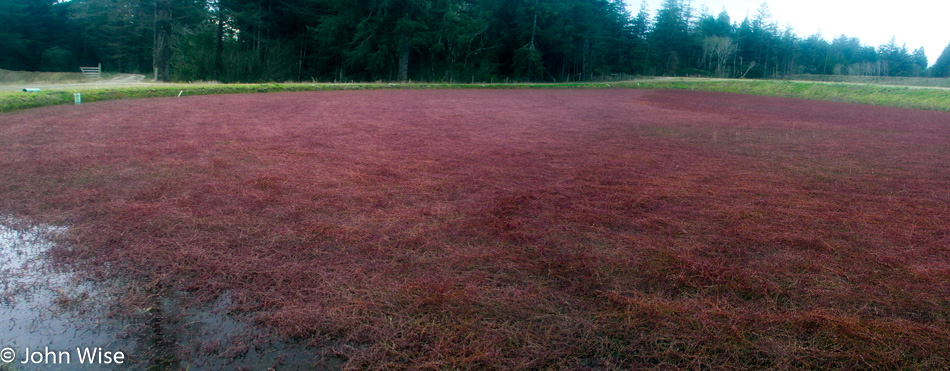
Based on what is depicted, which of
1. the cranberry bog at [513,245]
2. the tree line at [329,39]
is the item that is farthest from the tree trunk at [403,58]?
the cranberry bog at [513,245]

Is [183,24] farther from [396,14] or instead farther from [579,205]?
[579,205]

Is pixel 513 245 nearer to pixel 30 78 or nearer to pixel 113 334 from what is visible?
pixel 113 334

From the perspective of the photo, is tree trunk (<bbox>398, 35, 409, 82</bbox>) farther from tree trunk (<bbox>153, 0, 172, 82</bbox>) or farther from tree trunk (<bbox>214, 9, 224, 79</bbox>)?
tree trunk (<bbox>153, 0, 172, 82</bbox>)

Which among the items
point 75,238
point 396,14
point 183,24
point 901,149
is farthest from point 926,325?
point 183,24

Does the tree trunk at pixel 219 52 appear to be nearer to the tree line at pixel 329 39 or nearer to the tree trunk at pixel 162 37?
the tree line at pixel 329 39

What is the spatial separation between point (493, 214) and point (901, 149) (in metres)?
10.8

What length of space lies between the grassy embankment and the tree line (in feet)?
24.3

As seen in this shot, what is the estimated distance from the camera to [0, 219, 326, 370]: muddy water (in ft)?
8.82

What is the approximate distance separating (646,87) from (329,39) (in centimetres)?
2666

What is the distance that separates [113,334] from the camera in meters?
2.91

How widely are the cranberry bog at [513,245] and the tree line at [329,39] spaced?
30.3 m

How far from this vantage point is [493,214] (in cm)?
538

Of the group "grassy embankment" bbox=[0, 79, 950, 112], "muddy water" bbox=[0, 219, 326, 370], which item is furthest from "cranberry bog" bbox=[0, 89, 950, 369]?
"grassy embankment" bbox=[0, 79, 950, 112]

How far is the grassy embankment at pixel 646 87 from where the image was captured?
15.3 metres
